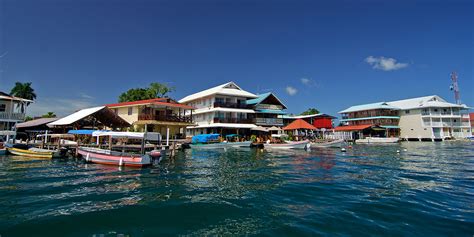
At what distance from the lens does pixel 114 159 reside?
16.2 meters

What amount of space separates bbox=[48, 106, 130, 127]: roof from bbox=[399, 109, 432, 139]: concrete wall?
66.1 metres

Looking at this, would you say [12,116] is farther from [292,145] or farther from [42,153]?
[292,145]

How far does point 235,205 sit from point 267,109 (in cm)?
3618

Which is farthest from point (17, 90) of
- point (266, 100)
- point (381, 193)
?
point (381, 193)

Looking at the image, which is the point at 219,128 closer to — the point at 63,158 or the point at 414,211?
the point at 63,158

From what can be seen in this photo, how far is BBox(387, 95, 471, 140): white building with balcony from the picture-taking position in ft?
191

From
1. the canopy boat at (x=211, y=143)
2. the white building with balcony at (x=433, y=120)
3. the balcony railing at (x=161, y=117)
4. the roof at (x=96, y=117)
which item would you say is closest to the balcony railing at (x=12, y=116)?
the roof at (x=96, y=117)

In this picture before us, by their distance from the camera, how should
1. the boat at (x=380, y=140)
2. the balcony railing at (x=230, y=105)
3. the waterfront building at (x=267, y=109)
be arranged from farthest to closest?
1. the boat at (x=380, y=140)
2. the waterfront building at (x=267, y=109)
3. the balcony railing at (x=230, y=105)

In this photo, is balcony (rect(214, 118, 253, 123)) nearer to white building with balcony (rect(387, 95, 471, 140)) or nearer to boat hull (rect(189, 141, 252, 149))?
boat hull (rect(189, 141, 252, 149))

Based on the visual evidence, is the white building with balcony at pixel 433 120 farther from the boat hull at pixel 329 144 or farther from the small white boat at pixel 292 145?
the small white boat at pixel 292 145

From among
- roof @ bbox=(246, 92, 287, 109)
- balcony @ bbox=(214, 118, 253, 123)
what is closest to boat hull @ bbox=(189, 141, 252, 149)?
balcony @ bbox=(214, 118, 253, 123)

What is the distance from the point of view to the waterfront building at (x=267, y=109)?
41.7 m

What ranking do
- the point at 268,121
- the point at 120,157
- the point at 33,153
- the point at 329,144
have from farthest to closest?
the point at 268,121 → the point at 329,144 → the point at 33,153 → the point at 120,157

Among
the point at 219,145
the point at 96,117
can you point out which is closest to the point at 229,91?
the point at 219,145
